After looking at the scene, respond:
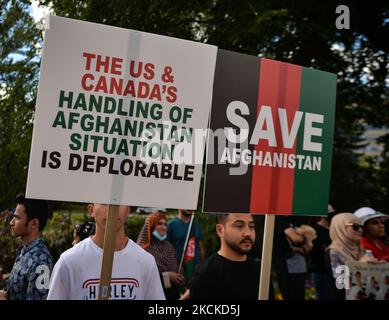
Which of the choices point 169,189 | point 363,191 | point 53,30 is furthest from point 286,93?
point 363,191

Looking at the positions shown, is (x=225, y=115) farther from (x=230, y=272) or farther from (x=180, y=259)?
(x=180, y=259)

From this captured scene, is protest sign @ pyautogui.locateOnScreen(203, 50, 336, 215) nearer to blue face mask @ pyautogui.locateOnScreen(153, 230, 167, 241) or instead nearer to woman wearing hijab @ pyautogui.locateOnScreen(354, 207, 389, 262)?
woman wearing hijab @ pyautogui.locateOnScreen(354, 207, 389, 262)

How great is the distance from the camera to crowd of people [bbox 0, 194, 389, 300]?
2361mm

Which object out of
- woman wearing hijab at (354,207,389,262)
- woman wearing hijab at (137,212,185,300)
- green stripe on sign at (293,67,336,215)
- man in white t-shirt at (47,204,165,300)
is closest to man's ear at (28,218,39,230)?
man in white t-shirt at (47,204,165,300)

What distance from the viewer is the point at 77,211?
4605mm

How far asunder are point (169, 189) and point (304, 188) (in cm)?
88

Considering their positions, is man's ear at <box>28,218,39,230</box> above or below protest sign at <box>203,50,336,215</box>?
below

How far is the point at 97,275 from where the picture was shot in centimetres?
233

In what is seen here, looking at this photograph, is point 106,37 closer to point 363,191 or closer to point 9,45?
point 9,45

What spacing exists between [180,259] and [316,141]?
2.14 metres

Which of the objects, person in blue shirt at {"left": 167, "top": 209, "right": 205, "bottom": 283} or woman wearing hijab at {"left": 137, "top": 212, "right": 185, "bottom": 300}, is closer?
woman wearing hijab at {"left": 137, "top": 212, "right": 185, "bottom": 300}

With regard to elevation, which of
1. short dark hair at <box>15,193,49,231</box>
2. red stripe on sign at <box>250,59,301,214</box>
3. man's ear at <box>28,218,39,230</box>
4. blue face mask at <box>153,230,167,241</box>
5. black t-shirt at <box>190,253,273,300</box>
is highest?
red stripe on sign at <box>250,59,301,214</box>

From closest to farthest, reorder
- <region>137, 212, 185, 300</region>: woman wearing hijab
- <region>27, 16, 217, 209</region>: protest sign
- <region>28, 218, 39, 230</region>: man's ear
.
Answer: <region>27, 16, 217, 209</region>: protest sign
<region>28, 218, 39, 230</region>: man's ear
<region>137, 212, 185, 300</region>: woman wearing hijab

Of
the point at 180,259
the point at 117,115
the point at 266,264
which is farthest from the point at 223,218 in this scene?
the point at 180,259
